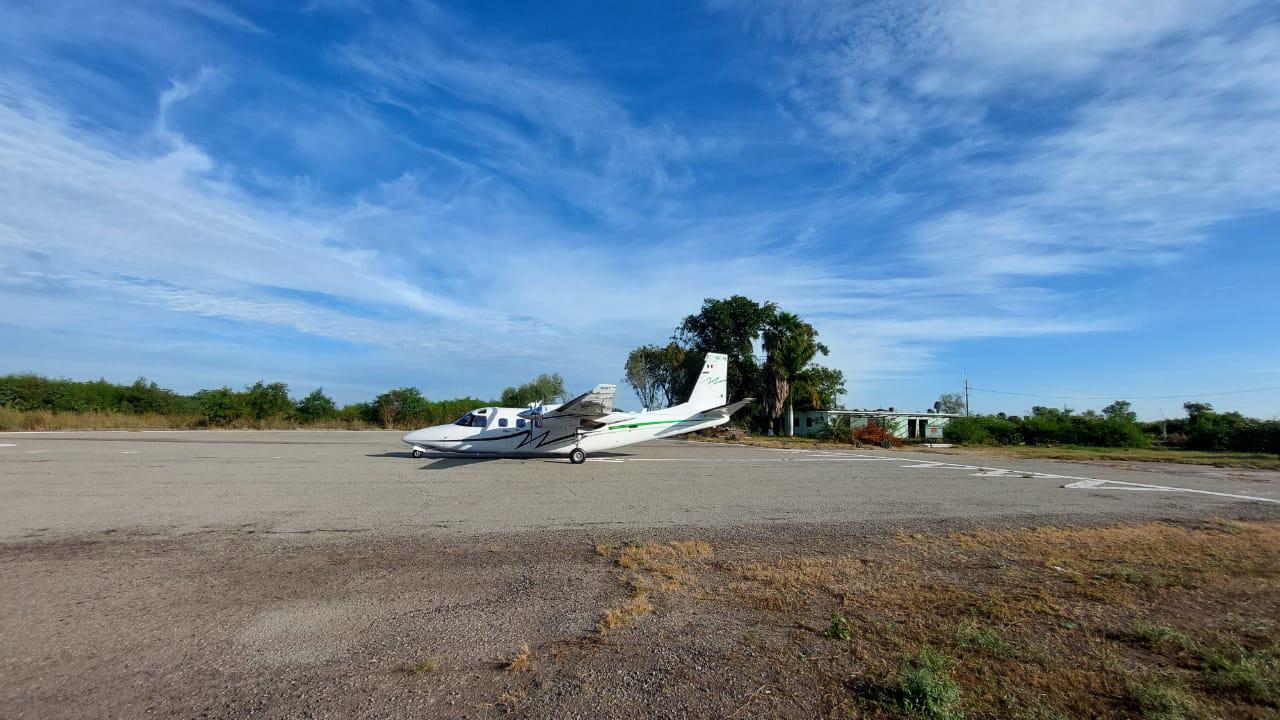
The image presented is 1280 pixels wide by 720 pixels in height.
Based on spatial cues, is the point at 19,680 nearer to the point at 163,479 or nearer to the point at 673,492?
the point at 673,492

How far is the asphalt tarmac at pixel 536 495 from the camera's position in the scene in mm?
9000

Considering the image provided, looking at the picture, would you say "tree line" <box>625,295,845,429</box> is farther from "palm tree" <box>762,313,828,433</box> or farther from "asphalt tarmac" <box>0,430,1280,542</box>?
"asphalt tarmac" <box>0,430,1280,542</box>

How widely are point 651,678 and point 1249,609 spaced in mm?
5335

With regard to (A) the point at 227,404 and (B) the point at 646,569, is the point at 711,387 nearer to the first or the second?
(B) the point at 646,569

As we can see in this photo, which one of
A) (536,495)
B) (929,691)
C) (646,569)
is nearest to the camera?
(929,691)

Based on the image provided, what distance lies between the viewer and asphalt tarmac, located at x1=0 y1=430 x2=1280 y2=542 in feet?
29.5

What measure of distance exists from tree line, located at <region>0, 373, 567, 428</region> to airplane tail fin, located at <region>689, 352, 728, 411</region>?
1203 inches

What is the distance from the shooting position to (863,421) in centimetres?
4522

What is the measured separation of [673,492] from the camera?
12.6 m

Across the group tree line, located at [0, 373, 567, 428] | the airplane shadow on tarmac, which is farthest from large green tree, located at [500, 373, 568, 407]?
the airplane shadow on tarmac

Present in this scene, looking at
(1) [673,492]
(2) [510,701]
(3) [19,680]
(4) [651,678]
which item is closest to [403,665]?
(2) [510,701]

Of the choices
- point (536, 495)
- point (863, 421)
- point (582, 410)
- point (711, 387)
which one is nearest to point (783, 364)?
point (863, 421)

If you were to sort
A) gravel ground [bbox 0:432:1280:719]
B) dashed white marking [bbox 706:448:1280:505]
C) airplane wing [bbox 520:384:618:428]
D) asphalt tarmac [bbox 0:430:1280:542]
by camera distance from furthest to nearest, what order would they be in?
airplane wing [bbox 520:384:618:428] → dashed white marking [bbox 706:448:1280:505] → asphalt tarmac [bbox 0:430:1280:542] → gravel ground [bbox 0:432:1280:719]

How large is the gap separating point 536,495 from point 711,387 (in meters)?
13.3
